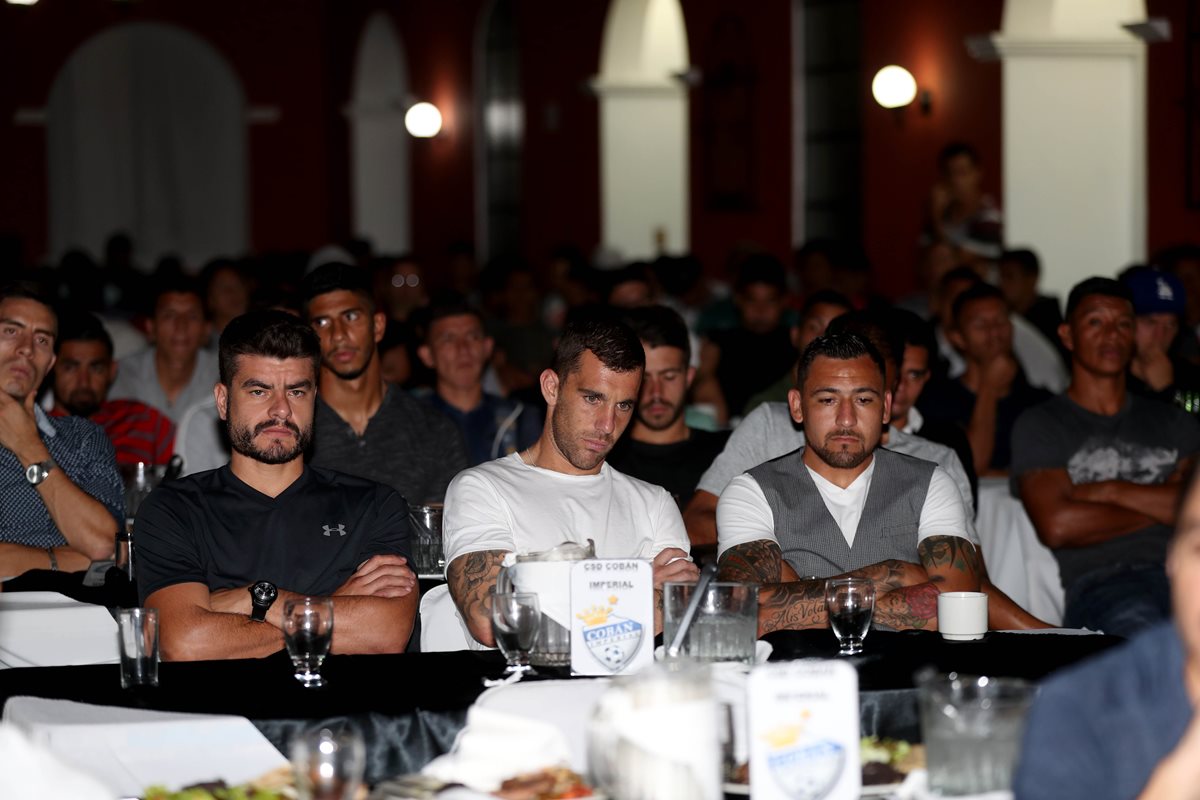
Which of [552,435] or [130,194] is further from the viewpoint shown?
[130,194]

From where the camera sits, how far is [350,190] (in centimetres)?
1844

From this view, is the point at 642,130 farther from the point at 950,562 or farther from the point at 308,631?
the point at 308,631

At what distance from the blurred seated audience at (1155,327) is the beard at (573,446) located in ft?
9.66

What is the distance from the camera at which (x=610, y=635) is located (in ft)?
9.10

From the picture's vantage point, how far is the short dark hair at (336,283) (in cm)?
500

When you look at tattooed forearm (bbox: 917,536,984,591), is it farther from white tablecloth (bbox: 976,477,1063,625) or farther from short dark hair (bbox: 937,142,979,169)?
short dark hair (bbox: 937,142,979,169)

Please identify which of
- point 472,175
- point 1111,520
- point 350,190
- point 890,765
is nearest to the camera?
point 890,765

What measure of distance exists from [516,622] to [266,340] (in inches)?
40.9

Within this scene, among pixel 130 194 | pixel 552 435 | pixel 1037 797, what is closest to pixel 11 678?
pixel 552 435

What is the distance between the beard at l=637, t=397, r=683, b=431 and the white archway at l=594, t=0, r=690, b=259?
8543mm

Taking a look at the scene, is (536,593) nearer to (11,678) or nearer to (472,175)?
(11,678)

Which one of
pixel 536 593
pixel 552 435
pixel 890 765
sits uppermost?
pixel 552 435

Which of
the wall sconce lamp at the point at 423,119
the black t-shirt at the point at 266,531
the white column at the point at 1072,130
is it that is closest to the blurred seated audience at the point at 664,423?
the black t-shirt at the point at 266,531

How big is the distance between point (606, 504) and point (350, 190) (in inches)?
600
